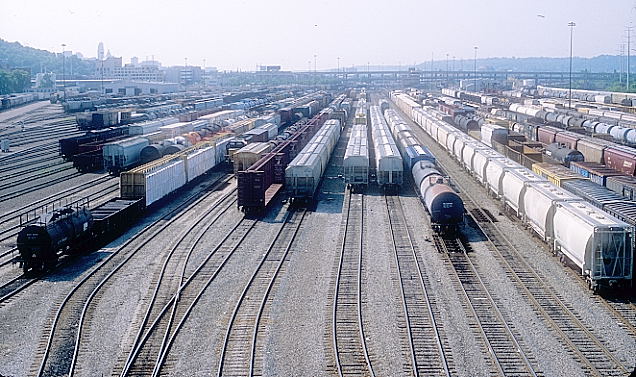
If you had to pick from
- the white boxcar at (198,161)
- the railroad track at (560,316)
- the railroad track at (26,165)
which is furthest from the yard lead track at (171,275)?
the railroad track at (26,165)

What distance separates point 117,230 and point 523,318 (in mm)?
18652

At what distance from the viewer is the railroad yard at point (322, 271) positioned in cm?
1662

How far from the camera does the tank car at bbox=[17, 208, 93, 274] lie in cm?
2322

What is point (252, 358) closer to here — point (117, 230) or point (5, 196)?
point (117, 230)

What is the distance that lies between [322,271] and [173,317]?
6587 mm

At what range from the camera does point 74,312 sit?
19609 millimetres

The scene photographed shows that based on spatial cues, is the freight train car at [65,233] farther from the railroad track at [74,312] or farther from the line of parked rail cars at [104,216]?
the railroad track at [74,312]

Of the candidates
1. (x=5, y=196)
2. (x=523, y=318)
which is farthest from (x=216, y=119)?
(x=523, y=318)

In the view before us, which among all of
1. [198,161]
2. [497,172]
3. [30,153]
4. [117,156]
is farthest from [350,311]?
[30,153]

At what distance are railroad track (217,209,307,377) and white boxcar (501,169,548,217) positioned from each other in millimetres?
10988

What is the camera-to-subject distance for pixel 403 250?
87.8 ft

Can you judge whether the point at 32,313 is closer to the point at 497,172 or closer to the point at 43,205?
the point at 43,205

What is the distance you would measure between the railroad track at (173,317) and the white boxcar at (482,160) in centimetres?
1740

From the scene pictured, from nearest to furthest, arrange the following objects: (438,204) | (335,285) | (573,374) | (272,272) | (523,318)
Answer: (573,374) < (523,318) < (335,285) < (272,272) < (438,204)
